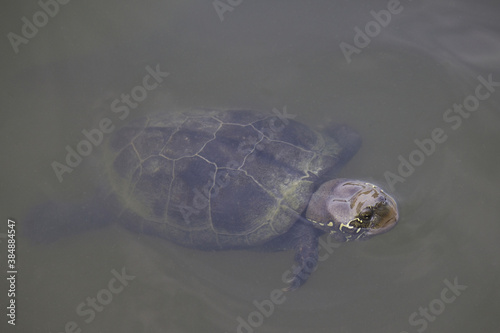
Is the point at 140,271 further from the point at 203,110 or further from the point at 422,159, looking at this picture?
the point at 422,159

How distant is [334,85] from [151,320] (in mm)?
3707

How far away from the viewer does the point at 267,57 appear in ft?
16.2

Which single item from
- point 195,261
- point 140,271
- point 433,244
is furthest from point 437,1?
point 140,271

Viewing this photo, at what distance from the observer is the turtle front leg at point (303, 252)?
3.64 m

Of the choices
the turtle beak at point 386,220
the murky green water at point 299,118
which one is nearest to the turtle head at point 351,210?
the turtle beak at point 386,220

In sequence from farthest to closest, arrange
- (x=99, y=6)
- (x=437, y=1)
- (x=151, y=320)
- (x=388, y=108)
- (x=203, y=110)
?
(x=99, y=6) → (x=437, y=1) → (x=388, y=108) → (x=203, y=110) → (x=151, y=320)

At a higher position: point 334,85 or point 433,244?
point 334,85

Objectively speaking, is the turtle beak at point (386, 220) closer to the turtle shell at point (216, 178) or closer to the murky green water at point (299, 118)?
the murky green water at point (299, 118)

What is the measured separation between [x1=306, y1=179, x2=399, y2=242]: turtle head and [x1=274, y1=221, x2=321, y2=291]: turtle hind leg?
12 cm

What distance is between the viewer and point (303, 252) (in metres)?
3.68

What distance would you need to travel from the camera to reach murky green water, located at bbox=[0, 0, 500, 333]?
12.7 feet

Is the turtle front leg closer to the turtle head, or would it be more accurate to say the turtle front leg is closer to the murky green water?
the turtle head

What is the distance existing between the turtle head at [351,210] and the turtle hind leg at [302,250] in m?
0.12

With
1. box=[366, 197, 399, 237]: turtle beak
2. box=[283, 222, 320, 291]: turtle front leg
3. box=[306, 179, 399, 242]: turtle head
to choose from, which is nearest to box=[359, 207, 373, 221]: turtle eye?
box=[306, 179, 399, 242]: turtle head
